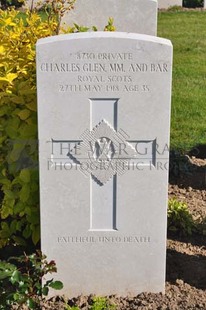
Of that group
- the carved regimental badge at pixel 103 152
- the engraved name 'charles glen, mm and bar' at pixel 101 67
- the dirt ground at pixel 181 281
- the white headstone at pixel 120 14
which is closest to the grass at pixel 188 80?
the white headstone at pixel 120 14

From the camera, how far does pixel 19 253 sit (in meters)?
4.09

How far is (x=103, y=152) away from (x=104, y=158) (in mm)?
34

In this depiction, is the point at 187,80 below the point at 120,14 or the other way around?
below

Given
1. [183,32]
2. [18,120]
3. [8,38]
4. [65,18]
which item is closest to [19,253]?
[18,120]

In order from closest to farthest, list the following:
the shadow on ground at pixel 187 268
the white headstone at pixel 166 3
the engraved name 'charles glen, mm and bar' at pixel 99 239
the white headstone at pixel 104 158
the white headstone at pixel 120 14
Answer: the white headstone at pixel 104 158, the engraved name 'charles glen, mm and bar' at pixel 99 239, the shadow on ground at pixel 187 268, the white headstone at pixel 120 14, the white headstone at pixel 166 3

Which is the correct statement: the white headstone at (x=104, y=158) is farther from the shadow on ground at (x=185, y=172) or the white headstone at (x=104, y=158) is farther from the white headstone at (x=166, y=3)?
the white headstone at (x=166, y=3)

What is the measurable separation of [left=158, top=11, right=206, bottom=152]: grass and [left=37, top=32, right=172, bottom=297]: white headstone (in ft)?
8.15

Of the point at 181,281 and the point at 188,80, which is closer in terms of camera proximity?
the point at 181,281

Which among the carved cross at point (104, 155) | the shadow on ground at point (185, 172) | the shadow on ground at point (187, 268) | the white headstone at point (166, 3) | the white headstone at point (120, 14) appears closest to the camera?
the carved cross at point (104, 155)

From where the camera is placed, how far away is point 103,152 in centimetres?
343

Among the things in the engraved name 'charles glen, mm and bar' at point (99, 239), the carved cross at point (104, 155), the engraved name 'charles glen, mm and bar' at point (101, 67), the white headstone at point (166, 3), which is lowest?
the engraved name 'charles glen, mm and bar' at point (99, 239)

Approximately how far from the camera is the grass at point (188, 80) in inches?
254

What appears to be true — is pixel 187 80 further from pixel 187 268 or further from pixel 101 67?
pixel 101 67

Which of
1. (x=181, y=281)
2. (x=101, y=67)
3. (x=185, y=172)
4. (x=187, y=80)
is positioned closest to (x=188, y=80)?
(x=187, y=80)
